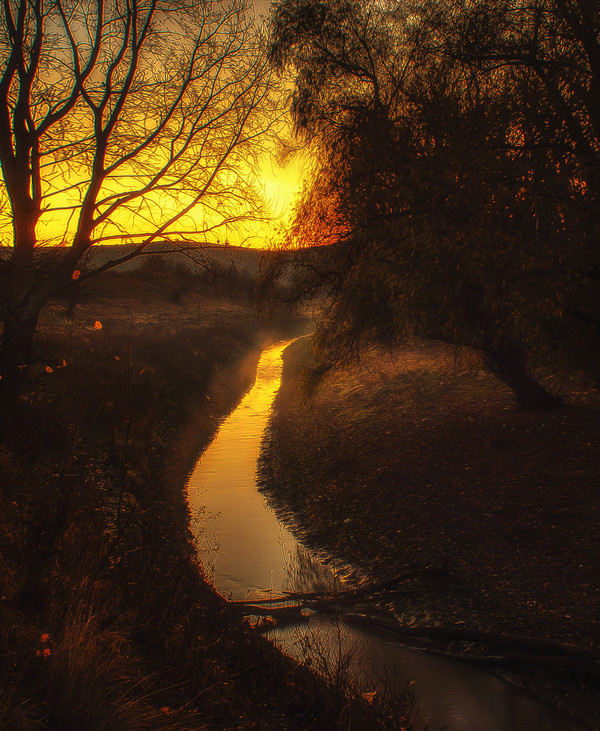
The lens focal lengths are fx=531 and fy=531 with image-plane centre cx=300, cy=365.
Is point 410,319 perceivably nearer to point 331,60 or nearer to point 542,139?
point 542,139

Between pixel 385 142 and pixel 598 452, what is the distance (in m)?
7.30

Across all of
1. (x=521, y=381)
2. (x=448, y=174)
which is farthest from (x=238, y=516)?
(x=448, y=174)

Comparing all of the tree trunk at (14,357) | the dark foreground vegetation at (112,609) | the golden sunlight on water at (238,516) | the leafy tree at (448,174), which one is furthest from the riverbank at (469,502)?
the tree trunk at (14,357)

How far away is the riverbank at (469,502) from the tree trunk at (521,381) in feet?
1.09

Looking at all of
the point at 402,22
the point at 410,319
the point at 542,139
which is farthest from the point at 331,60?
the point at 410,319

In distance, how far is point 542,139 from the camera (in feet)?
30.7

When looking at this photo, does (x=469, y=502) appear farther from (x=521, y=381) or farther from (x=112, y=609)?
(x=112, y=609)

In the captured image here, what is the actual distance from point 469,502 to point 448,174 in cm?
593

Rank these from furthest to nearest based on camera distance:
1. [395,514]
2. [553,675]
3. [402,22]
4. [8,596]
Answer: [402,22], [395,514], [553,675], [8,596]

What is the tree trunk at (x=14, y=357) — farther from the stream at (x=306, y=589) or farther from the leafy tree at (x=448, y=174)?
the leafy tree at (x=448, y=174)

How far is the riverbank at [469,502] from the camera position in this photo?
23.0 feet

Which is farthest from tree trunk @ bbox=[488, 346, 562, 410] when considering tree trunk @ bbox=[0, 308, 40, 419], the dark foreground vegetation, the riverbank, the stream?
tree trunk @ bbox=[0, 308, 40, 419]

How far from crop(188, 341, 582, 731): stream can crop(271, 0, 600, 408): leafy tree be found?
4729 millimetres

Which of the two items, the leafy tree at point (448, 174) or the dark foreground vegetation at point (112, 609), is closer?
the dark foreground vegetation at point (112, 609)
